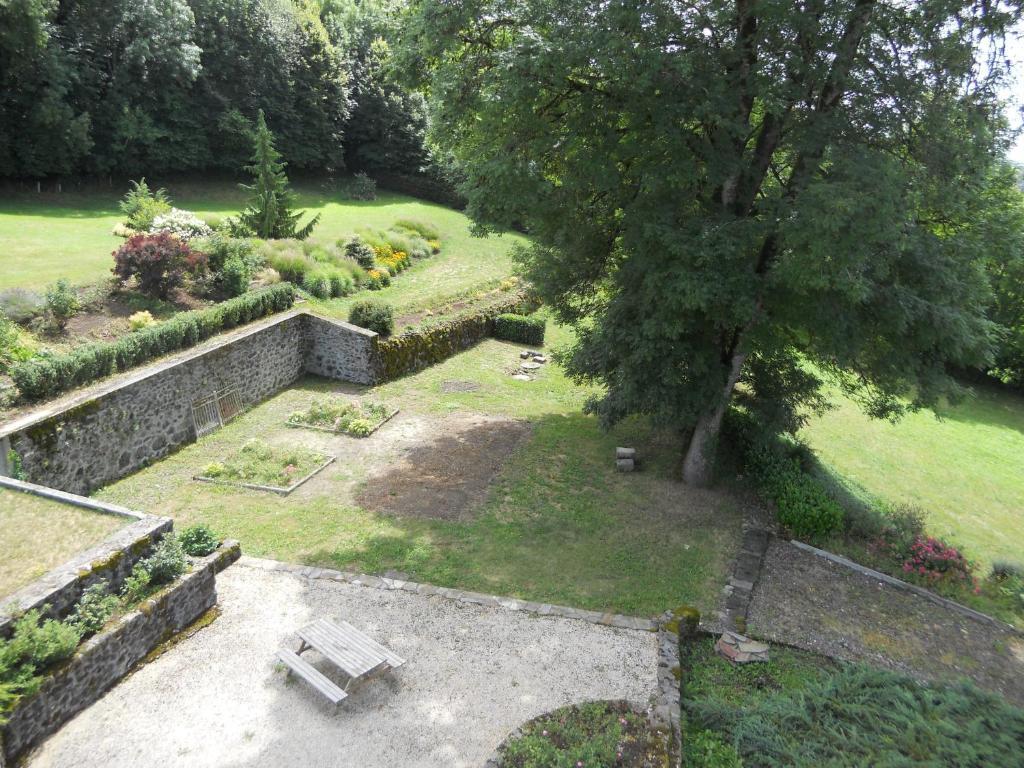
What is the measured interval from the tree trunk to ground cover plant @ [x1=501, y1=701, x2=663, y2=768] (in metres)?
6.74

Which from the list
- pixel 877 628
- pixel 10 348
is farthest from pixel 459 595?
pixel 10 348

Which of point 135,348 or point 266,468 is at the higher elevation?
point 135,348

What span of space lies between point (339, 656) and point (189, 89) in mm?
36296

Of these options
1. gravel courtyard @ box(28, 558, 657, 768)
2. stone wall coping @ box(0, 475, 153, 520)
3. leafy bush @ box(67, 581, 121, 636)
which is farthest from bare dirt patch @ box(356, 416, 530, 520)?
leafy bush @ box(67, 581, 121, 636)

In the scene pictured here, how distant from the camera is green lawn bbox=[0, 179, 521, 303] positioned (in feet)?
55.6

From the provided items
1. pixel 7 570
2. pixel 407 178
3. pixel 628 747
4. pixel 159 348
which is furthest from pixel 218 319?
pixel 407 178

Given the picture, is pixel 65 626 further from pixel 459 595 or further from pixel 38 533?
pixel 459 595

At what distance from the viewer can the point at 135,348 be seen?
13.0 meters

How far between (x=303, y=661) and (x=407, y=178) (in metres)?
37.6

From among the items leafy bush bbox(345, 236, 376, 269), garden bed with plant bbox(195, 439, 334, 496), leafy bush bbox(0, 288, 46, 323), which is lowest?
garden bed with plant bbox(195, 439, 334, 496)

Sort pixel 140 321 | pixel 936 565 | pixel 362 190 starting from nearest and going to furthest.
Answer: pixel 936 565, pixel 140 321, pixel 362 190

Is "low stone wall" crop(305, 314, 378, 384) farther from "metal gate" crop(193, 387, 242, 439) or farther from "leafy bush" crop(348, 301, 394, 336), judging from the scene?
"metal gate" crop(193, 387, 242, 439)

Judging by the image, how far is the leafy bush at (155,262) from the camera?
1522 cm

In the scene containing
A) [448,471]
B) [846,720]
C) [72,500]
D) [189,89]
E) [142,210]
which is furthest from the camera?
[189,89]
